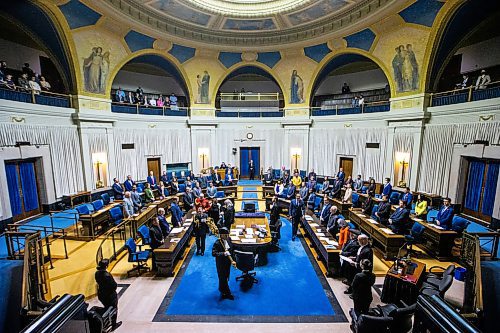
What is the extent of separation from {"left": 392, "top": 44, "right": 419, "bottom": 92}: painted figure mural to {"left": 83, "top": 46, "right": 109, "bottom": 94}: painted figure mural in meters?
15.0

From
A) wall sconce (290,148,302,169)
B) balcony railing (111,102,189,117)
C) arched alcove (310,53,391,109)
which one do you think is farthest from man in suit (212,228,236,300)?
arched alcove (310,53,391,109)

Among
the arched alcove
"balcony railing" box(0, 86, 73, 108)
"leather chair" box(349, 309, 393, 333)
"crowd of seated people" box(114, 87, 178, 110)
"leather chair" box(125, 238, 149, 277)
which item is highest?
the arched alcove

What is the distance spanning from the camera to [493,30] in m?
11.4

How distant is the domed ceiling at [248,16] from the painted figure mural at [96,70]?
236 centimetres

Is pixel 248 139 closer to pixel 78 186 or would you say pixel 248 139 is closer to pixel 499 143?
pixel 78 186

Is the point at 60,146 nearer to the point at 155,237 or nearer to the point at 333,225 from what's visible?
the point at 155,237

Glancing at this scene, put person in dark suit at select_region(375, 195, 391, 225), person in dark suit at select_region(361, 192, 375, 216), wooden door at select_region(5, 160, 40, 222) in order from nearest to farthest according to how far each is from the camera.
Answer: person in dark suit at select_region(375, 195, 391, 225)
wooden door at select_region(5, 160, 40, 222)
person in dark suit at select_region(361, 192, 375, 216)

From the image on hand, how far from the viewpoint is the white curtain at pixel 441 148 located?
31.1ft

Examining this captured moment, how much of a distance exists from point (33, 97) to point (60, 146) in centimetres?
224

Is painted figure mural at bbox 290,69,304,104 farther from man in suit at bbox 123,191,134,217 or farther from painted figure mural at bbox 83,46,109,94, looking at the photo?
man in suit at bbox 123,191,134,217

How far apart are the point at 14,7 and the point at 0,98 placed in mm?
4028

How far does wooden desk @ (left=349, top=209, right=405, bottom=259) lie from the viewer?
7023mm

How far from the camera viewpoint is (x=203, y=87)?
17.2m

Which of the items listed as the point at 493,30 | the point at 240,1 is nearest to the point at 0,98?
the point at 240,1
